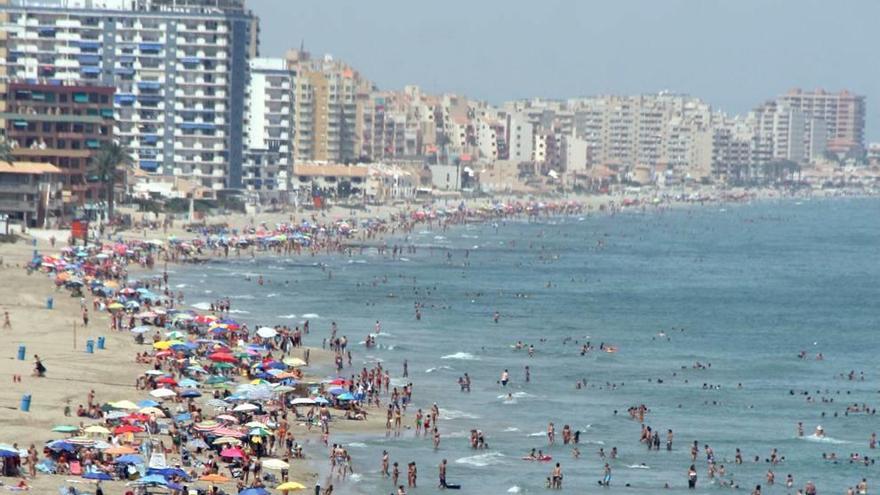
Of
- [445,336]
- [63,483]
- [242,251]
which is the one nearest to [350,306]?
[445,336]

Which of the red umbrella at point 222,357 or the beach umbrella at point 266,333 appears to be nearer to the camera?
the red umbrella at point 222,357

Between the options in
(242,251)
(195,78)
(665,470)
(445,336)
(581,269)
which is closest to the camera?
(665,470)

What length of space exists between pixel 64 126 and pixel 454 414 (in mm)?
84477

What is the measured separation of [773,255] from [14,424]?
459ft

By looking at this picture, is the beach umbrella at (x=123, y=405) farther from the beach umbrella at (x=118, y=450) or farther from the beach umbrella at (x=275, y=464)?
the beach umbrella at (x=275, y=464)

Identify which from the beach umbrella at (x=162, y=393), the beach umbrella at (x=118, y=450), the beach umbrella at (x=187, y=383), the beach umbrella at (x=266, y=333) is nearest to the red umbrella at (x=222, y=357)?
the beach umbrella at (x=187, y=383)

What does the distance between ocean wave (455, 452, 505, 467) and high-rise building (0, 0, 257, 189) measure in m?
125

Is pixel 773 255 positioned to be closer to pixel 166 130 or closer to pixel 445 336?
pixel 166 130

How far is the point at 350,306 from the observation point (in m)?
105

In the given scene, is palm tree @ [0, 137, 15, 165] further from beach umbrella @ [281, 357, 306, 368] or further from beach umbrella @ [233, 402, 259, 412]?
beach umbrella @ [233, 402, 259, 412]

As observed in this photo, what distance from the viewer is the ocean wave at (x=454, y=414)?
6775 cm

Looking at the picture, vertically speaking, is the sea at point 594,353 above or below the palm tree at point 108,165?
below

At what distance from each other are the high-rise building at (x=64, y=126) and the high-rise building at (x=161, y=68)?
3276cm

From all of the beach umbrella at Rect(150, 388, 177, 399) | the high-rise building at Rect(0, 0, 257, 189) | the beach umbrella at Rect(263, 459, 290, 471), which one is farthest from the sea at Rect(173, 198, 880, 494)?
the high-rise building at Rect(0, 0, 257, 189)
